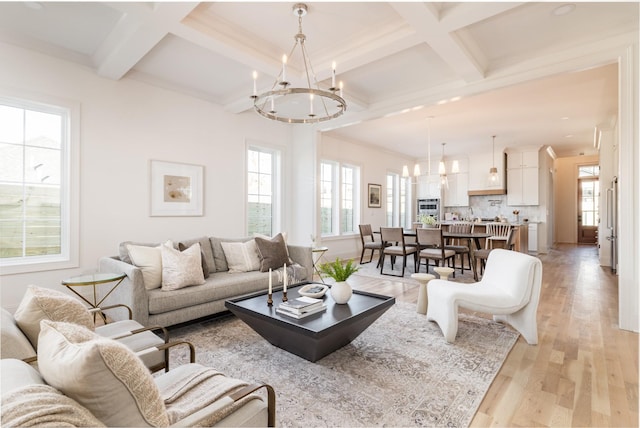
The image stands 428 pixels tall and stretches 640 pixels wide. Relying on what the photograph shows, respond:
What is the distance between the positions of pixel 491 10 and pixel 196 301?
3.60 metres

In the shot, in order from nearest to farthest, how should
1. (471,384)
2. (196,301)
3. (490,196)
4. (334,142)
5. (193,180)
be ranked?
(471,384) → (196,301) → (193,180) → (334,142) → (490,196)

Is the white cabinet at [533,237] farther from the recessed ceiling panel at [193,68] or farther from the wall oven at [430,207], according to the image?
the recessed ceiling panel at [193,68]

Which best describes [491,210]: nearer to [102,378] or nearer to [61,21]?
[61,21]

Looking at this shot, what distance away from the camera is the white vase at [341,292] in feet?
8.55

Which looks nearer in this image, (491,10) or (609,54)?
(491,10)

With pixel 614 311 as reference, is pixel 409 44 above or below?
above

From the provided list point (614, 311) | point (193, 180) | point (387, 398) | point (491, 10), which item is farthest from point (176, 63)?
point (614, 311)

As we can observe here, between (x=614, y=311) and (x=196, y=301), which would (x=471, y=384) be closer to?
(x=196, y=301)

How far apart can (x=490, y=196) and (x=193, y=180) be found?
818 cm

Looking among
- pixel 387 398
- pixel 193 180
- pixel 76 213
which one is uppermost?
pixel 193 180

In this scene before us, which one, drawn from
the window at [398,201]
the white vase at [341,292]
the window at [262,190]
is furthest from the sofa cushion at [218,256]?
the window at [398,201]

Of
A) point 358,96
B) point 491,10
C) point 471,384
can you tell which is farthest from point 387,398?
point 358,96

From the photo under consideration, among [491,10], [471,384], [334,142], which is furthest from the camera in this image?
[334,142]

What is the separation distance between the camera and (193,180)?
15.0 ft
